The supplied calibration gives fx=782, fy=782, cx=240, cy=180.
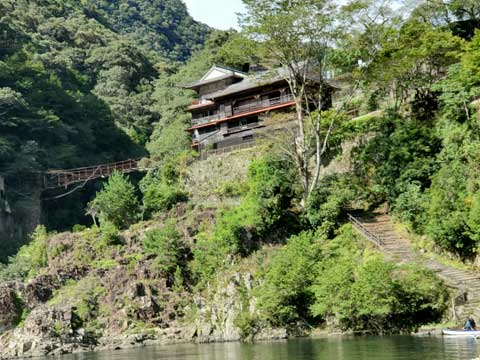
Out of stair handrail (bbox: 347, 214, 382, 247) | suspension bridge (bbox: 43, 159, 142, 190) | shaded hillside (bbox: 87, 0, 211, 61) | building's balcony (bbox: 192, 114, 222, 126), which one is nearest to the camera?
stair handrail (bbox: 347, 214, 382, 247)

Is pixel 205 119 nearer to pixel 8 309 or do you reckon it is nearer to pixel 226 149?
pixel 226 149

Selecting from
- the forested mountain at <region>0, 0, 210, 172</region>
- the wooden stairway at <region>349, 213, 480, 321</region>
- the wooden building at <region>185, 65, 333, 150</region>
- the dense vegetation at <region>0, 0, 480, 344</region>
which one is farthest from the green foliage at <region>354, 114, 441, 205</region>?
the forested mountain at <region>0, 0, 210, 172</region>

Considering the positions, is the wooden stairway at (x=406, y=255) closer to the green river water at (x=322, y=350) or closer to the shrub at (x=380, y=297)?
the shrub at (x=380, y=297)

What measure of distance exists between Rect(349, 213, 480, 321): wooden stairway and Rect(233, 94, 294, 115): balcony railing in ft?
64.5

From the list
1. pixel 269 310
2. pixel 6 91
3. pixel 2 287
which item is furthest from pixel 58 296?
pixel 6 91

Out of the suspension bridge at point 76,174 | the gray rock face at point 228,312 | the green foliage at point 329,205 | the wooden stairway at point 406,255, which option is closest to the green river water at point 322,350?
the gray rock face at point 228,312

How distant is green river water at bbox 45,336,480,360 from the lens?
101 feet

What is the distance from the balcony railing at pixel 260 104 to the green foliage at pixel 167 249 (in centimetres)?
1865

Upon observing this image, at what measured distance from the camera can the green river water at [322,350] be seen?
1211 inches

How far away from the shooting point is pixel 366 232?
1928 inches

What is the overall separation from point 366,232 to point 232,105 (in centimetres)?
2837

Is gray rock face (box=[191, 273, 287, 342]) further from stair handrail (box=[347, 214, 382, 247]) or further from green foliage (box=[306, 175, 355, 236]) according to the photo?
stair handrail (box=[347, 214, 382, 247])

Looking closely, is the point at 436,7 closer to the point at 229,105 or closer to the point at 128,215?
the point at 229,105

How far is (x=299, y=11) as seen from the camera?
5397 cm
